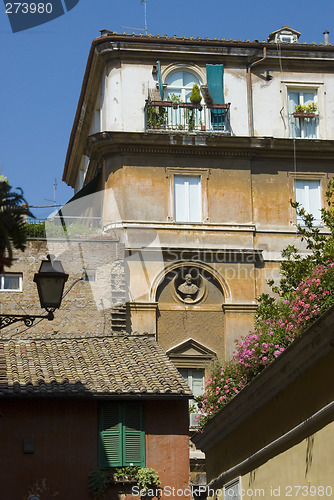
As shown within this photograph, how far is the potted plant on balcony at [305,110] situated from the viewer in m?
36.6

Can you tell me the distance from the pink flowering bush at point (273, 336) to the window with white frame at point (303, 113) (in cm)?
1347

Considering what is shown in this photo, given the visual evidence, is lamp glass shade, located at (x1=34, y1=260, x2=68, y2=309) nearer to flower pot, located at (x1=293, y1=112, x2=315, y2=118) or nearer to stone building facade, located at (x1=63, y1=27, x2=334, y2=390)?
stone building facade, located at (x1=63, y1=27, x2=334, y2=390)

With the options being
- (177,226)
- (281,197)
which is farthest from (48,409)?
(281,197)

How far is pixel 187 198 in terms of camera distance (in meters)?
35.2

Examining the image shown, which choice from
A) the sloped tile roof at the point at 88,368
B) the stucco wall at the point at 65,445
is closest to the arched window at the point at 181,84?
the sloped tile roof at the point at 88,368

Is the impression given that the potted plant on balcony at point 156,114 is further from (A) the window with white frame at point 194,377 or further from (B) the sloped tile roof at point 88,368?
(B) the sloped tile roof at point 88,368

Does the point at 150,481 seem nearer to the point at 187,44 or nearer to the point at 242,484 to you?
the point at 242,484

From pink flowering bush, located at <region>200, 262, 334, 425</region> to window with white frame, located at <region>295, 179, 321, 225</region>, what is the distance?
40.2 ft

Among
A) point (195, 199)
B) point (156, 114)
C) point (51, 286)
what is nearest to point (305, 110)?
point (195, 199)

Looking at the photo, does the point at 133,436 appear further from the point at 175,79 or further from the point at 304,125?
the point at 304,125

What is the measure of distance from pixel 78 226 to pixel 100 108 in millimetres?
4808

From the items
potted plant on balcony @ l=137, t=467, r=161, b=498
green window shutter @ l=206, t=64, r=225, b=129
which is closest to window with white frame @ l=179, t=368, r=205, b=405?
green window shutter @ l=206, t=64, r=225, b=129

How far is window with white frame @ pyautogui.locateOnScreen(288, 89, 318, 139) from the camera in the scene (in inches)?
1439

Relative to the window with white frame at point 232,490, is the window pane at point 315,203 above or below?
above
